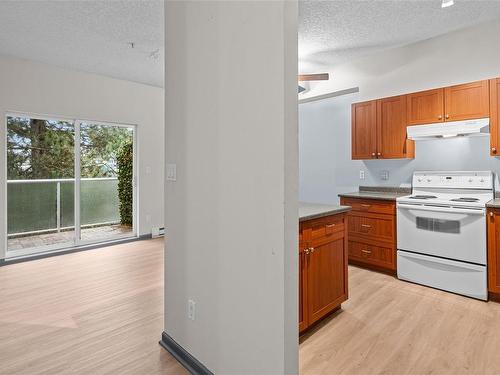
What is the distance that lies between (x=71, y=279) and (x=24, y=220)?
1.53 m

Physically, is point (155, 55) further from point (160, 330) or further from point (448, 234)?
point (448, 234)

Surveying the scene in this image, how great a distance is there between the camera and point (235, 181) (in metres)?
1.51

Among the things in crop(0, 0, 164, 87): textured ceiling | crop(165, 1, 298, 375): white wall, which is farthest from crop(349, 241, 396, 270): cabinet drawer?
crop(0, 0, 164, 87): textured ceiling

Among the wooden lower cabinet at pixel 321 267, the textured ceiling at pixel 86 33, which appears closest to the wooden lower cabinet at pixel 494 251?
the wooden lower cabinet at pixel 321 267

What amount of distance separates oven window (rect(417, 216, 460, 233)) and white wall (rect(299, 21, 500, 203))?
2.71 feet

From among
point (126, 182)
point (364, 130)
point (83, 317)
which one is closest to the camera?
point (83, 317)

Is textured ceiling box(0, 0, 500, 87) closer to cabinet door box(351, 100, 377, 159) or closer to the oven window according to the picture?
cabinet door box(351, 100, 377, 159)

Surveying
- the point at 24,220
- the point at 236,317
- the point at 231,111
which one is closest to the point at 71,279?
the point at 24,220

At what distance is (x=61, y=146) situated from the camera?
4535 millimetres

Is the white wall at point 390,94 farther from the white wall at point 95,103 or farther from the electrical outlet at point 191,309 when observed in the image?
the electrical outlet at point 191,309

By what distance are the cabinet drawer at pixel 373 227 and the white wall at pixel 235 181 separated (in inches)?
98.2

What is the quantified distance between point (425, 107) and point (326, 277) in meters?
2.42

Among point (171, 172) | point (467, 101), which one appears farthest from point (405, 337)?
point (467, 101)

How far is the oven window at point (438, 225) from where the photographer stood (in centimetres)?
299
